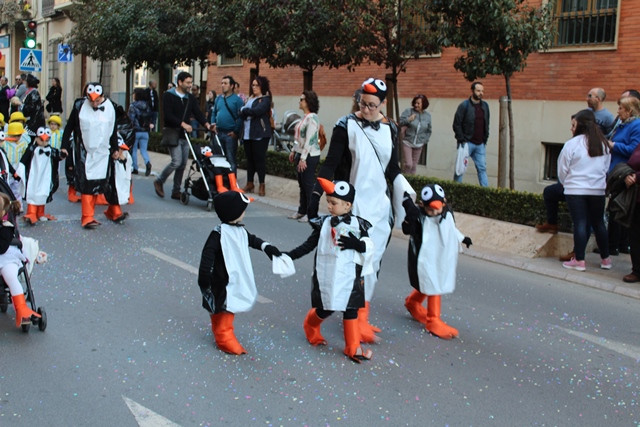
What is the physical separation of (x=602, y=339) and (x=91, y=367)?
3920 mm

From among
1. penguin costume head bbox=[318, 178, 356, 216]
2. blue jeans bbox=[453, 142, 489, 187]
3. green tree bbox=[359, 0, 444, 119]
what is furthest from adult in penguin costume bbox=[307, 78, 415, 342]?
blue jeans bbox=[453, 142, 489, 187]

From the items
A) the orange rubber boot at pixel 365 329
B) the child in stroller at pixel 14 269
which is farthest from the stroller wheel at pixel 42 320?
the orange rubber boot at pixel 365 329

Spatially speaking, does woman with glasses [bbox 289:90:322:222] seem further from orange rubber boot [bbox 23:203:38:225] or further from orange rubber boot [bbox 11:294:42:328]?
orange rubber boot [bbox 11:294:42:328]

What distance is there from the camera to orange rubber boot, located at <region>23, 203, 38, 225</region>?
10275 millimetres

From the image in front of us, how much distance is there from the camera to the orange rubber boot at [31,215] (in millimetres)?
10275

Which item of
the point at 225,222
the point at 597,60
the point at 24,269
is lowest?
the point at 24,269

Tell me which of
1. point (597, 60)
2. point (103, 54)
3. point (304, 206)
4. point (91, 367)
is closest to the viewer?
point (91, 367)

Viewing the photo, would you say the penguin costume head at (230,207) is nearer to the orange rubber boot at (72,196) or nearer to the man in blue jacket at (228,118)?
the orange rubber boot at (72,196)

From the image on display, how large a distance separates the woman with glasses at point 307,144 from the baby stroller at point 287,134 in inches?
354

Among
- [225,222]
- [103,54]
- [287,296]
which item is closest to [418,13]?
[287,296]

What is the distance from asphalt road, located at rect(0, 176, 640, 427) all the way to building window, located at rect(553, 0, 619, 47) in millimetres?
7586

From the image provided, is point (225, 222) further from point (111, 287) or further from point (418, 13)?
point (418, 13)

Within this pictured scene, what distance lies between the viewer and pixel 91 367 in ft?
17.5

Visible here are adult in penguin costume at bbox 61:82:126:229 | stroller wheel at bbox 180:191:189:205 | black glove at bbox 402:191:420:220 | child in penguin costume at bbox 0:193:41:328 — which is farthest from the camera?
stroller wheel at bbox 180:191:189:205
